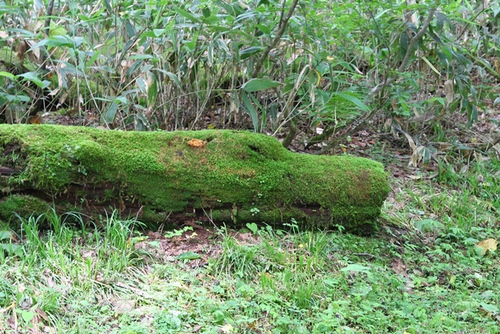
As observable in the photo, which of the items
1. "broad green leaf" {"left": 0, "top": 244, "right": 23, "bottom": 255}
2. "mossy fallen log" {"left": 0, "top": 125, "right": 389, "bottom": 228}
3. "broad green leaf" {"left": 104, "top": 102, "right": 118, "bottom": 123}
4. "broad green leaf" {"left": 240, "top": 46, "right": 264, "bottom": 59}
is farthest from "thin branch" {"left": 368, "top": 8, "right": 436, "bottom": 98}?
"broad green leaf" {"left": 0, "top": 244, "right": 23, "bottom": 255}

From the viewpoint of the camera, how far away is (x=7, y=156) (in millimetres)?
2916

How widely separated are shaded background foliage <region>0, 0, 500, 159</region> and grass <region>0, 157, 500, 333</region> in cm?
114

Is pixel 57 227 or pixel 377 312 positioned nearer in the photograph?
pixel 377 312

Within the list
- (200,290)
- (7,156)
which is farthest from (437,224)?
(7,156)

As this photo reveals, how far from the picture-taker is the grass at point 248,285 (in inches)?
93.7

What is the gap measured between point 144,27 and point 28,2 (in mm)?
1134

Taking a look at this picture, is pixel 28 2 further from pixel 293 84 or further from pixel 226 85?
pixel 293 84

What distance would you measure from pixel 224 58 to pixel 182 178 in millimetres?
1434

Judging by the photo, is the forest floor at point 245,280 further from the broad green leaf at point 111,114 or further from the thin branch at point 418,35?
the thin branch at point 418,35

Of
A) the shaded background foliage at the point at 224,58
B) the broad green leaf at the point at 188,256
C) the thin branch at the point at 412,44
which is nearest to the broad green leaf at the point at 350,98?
the shaded background foliage at the point at 224,58

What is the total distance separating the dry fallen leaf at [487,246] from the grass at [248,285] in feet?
0.10

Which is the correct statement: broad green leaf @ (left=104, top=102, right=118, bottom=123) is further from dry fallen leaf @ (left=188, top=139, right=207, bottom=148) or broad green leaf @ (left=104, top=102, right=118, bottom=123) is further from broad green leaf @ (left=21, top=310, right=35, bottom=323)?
broad green leaf @ (left=21, top=310, right=35, bottom=323)

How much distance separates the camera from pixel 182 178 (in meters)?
3.20

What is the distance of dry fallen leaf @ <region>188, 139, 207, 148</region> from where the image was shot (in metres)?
3.35
